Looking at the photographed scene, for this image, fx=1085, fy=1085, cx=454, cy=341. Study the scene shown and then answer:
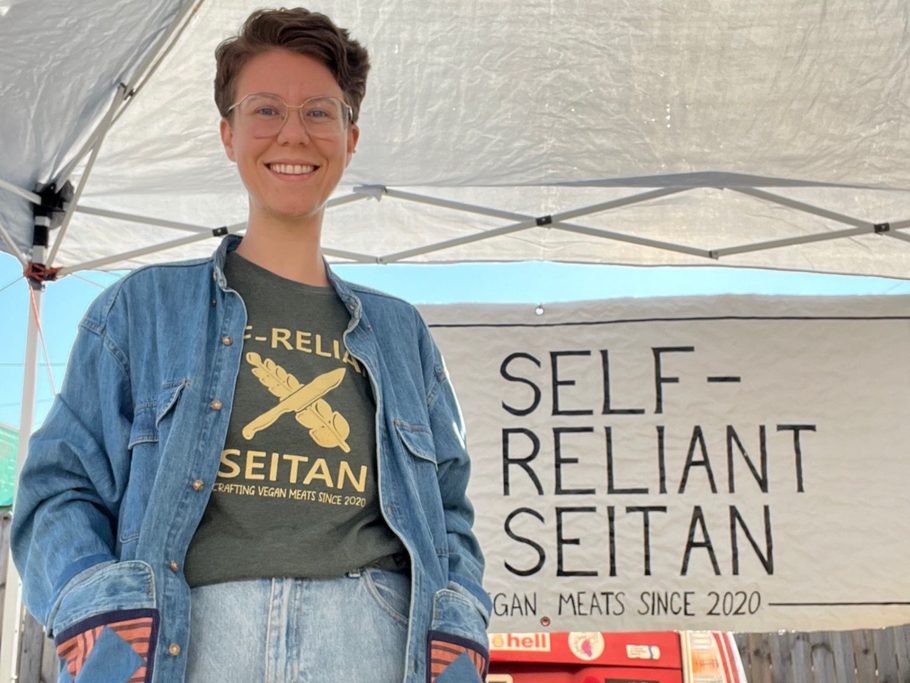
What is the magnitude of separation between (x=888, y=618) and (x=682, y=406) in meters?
0.92

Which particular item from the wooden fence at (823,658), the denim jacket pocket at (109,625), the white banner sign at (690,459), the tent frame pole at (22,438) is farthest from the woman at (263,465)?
the wooden fence at (823,658)

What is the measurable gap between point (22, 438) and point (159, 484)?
7.43 feet

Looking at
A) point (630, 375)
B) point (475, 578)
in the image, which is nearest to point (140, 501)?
point (475, 578)

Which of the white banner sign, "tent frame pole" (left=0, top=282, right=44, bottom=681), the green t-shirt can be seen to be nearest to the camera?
the green t-shirt

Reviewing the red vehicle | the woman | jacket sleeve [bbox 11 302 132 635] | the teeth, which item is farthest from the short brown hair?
the red vehicle

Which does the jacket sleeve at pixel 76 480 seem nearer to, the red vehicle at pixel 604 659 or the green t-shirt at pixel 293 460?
the green t-shirt at pixel 293 460

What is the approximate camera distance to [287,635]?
111 centimetres

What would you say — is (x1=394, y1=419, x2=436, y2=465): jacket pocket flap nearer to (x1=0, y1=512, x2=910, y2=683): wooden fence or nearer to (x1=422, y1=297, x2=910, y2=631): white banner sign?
(x1=422, y1=297, x2=910, y2=631): white banner sign

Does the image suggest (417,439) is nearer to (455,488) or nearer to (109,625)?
(455,488)

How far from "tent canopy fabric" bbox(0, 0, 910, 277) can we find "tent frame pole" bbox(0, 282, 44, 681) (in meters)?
0.18

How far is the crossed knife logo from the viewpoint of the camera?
1.22m

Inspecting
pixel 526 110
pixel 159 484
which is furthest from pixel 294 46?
pixel 526 110

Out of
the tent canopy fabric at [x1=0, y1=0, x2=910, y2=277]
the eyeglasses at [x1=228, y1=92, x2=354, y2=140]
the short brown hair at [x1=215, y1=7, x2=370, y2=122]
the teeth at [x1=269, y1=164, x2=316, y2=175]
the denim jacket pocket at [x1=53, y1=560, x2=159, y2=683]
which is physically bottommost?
the denim jacket pocket at [x1=53, y1=560, x2=159, y2=683]

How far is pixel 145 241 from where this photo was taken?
12.6 ft
